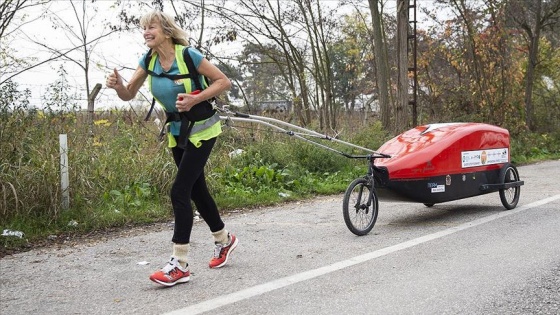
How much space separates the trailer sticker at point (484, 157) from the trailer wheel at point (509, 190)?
138 millimetres

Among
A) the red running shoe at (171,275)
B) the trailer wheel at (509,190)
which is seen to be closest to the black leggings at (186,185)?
the red running shoe at (171,275)

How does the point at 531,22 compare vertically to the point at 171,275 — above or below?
above

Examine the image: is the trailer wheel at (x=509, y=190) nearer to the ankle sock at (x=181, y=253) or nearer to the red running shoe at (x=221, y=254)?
the red running shoe at (x=221, y=254)

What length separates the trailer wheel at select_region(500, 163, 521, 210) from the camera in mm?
7926

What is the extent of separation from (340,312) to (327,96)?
15102mm

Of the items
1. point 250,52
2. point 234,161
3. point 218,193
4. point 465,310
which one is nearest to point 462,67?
point 250,52

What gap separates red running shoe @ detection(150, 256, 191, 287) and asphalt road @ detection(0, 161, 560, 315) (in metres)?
0.07

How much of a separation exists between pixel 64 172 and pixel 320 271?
3516mm

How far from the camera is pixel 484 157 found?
25.5 ft

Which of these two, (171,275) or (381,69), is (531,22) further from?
(171,275)

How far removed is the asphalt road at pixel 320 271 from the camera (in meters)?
4.21

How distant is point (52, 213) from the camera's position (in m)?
6.87

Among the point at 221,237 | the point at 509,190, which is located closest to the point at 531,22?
the point at 509,190

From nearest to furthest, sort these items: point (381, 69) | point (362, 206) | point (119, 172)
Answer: point (362, 206)
point (119, 172)
point (381, 69)
